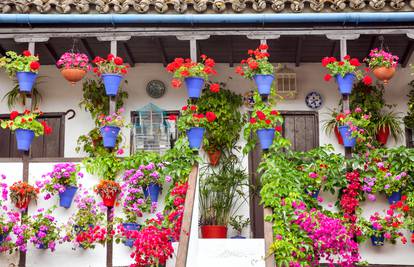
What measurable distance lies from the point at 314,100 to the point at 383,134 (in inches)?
53.9

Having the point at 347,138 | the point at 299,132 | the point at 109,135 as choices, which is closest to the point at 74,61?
the point at 109,135

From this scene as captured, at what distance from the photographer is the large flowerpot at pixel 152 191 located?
11781 mm

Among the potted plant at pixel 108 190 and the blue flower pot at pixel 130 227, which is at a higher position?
the potted plant at pixel 108 190

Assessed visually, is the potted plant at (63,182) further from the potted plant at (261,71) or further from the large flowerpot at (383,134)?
the large flowerpot at (383,134)

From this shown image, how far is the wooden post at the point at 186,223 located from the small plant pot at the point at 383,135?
12.3 feet

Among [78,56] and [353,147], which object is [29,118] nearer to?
[78,56]

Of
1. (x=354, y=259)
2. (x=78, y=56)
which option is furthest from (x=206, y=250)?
(x=78, y=56)

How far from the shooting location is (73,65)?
12531 millimetres

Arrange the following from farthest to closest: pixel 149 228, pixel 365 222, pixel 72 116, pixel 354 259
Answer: pixel 72 116 < pixel 365 222 < pixel 354 259 < pixel 149 228

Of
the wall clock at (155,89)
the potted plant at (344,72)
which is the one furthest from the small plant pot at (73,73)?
the potted plant at (344,72)

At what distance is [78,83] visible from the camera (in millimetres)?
13891

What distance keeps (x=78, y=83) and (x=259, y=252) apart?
4906 millimetres

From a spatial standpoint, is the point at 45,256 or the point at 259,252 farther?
the point at 45,256

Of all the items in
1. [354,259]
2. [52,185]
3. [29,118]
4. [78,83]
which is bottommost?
[354,259]
